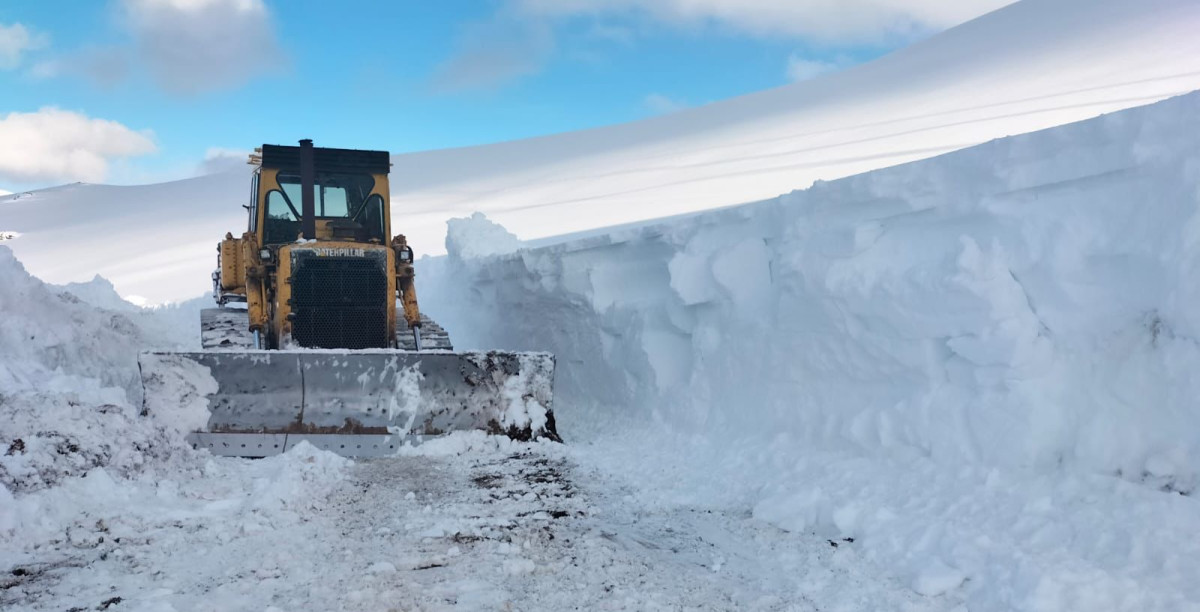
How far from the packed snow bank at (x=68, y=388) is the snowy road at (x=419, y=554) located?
341 millimetres

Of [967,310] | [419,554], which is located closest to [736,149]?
[967,310]

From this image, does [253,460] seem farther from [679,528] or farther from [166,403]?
[679,528]

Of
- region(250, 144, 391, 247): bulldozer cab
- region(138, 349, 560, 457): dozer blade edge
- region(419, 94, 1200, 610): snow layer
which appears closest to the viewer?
region(419, 94, 1200, 610): snow layer

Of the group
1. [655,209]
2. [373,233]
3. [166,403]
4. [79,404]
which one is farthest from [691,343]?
[655,209]

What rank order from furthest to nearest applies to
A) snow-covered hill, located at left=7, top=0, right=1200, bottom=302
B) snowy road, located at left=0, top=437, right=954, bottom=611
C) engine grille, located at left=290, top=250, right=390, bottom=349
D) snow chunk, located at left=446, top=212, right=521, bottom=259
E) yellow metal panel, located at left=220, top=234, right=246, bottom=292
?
snow-covered hill, located at left=7, top=0, right=1200, bottom=302, snow chunk, located at left=446, top=212, right=521, bottom=259, yellow metal panel, located at left=220, top=234, right=246, bottom=292, engine grille, located at left=290, top=250, right=390, bottom=349, snowy road, located at left=0, top=437, right=954, bottom=611

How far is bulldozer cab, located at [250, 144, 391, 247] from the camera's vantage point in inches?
319

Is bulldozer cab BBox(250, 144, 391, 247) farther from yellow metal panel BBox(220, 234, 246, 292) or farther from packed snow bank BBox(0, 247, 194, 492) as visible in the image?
packed snow bank BBox(0, 247, 194, 492)

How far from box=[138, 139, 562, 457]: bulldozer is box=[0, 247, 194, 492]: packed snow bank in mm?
502

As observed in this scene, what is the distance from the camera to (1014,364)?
14.2 feet

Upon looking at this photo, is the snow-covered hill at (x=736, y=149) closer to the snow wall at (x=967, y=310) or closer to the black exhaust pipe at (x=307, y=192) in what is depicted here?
the snow wall at (x=967, y=310)

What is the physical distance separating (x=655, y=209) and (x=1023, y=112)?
683 cm

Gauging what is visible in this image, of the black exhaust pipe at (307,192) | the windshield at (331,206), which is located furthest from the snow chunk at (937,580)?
the windshield at (331,206)

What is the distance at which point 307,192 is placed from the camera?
7988 millimetres

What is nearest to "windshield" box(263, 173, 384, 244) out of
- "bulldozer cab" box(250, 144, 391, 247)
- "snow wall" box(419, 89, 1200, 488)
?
"bulldozer cab" box(250, 144, 391, 247)
